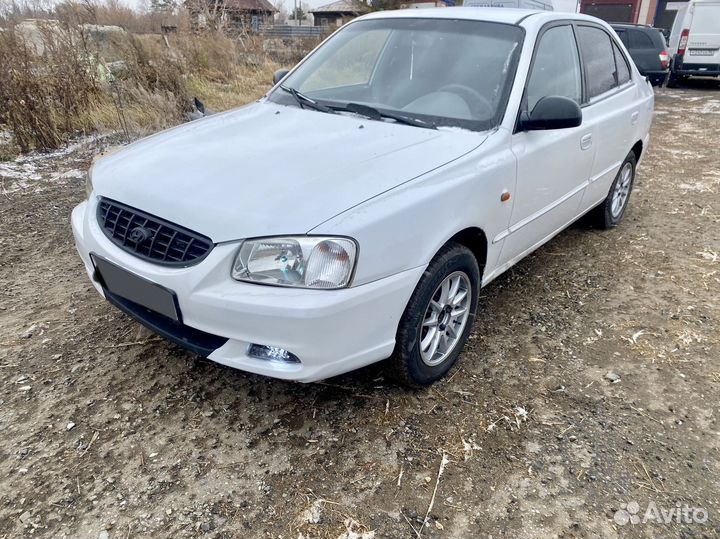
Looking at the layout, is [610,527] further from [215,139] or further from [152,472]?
[215,139]

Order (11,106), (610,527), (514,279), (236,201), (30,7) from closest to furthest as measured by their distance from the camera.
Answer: (610,527)
(236,201)
(514,279)
(11,106)
(30,7)

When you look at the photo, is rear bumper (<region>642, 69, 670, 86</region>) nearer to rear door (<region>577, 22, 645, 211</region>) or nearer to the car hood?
rear door (<region>577, 22, 645, 211</region>)

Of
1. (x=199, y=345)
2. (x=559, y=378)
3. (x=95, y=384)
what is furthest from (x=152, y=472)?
(x=559, y=378)

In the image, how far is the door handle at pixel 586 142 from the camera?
3.44 metres

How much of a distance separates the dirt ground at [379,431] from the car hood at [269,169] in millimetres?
915

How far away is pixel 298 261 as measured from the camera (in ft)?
6.53

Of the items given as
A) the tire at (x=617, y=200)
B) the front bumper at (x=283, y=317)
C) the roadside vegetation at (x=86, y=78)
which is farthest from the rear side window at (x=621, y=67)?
the roadside vegetation at (x=86, y=78)

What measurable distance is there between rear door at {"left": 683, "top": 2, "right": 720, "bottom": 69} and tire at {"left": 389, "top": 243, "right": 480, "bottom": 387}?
14460 millimetres

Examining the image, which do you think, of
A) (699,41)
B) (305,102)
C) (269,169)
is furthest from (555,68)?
(699,41)

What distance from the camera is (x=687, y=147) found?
7.73 m

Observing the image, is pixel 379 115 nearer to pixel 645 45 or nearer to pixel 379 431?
pixel 379 431

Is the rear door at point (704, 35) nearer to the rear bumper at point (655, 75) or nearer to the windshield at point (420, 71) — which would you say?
the rear bumper at point (655, 75)

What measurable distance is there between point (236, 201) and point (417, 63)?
1.61m

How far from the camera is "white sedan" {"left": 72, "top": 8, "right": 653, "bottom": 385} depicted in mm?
2016
